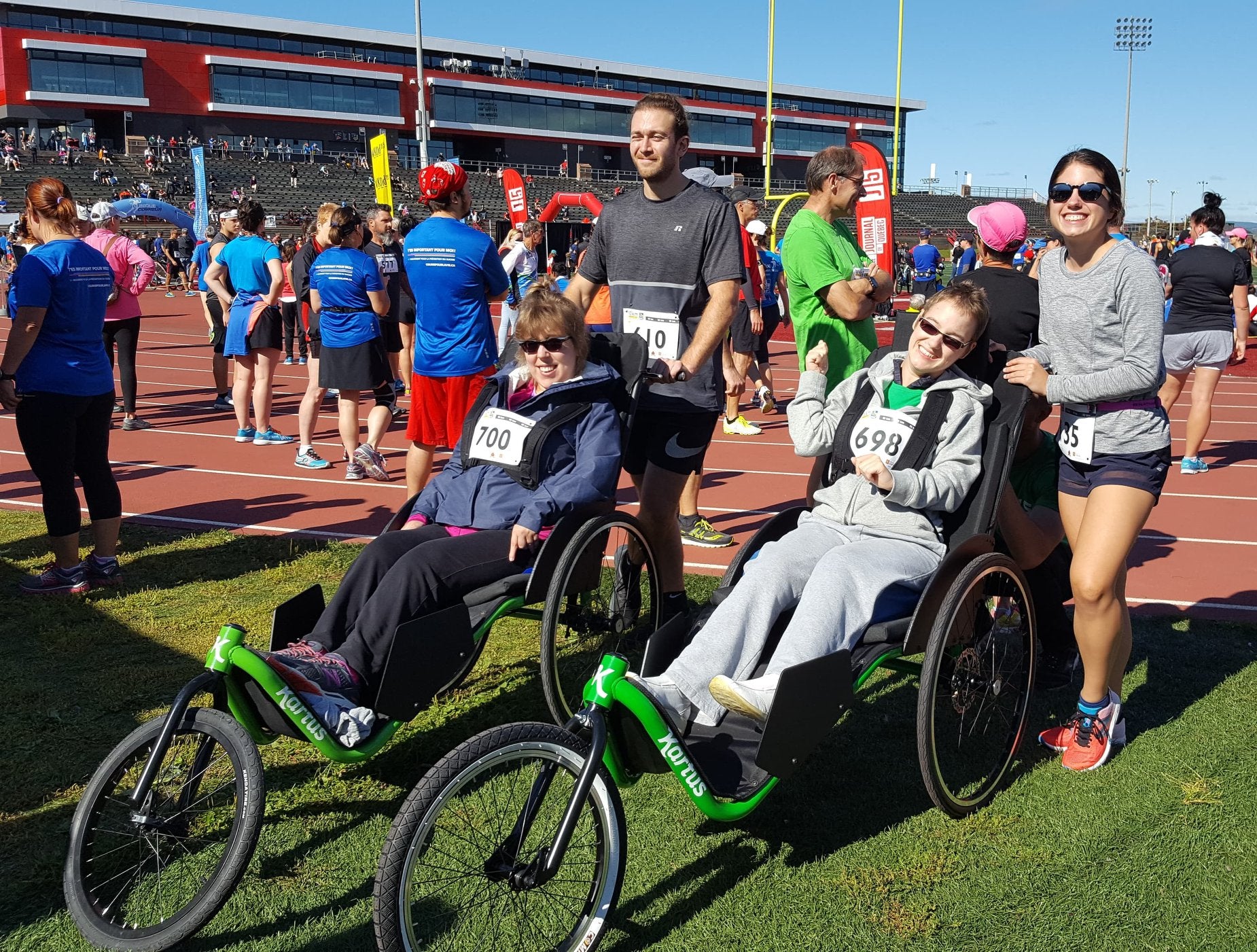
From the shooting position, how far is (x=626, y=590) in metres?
4.35

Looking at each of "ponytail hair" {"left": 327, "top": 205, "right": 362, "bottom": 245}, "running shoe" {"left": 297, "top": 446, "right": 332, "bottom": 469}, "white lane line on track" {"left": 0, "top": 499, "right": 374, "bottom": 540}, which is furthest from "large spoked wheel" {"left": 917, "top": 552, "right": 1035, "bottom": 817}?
"running shoe" {"left": 297, "top": 446, "right": 332, "bottom": 469}

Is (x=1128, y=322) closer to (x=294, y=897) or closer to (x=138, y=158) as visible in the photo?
(x=294, y=897)

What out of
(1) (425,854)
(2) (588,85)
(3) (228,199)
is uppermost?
(2) (588,85)

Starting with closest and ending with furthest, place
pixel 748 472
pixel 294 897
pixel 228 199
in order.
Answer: pixel 294 897
pixel 748 472
pixel 228 199

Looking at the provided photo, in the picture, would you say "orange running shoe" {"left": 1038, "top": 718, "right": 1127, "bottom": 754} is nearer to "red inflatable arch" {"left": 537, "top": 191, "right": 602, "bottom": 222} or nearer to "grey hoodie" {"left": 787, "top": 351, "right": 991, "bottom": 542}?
"grey hoodie" {"left": 787, "top": 351, "right": 991, "bottom": 542}

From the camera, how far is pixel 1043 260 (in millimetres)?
3914

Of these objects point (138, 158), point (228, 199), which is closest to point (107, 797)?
point (228, 199)

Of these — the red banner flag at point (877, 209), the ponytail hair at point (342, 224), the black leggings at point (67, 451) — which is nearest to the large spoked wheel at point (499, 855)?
the black leggings at point (67, 451)

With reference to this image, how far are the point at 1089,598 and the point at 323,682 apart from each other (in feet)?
8.08

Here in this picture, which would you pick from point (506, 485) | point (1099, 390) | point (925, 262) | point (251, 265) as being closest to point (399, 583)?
point (506, 485)

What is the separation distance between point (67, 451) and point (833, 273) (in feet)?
12.6

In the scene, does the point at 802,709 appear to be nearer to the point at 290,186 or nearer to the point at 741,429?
the point at 741,429

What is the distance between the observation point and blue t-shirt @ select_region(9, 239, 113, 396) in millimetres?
5324

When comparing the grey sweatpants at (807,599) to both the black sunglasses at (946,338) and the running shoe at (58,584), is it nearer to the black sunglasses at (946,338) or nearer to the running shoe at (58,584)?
the black sunglasses at (946,338)
